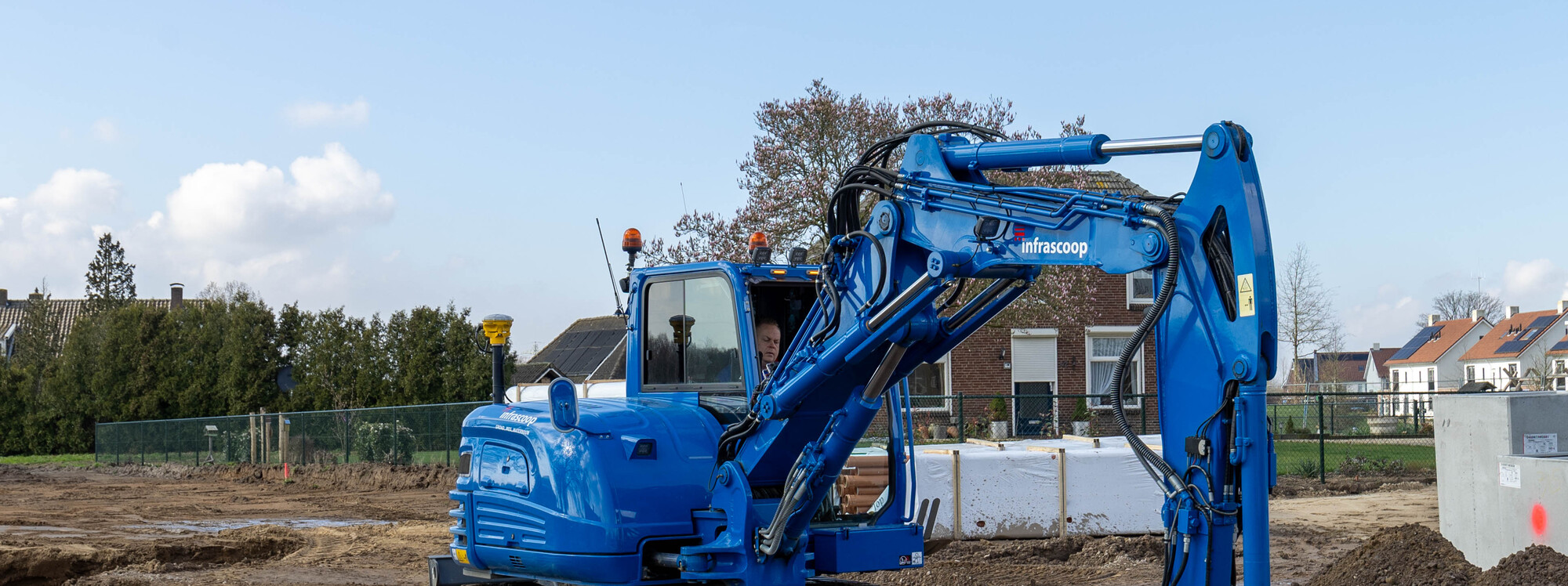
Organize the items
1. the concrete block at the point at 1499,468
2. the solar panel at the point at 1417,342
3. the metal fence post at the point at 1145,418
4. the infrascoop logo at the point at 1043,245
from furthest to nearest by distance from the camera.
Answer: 1. the solar panel at the point at 1417,342
2. the metal fence post at the point at 1145,418
3. the concrete block at the point at 1499,468
4. the infrascoop logo at the point at 1043,245

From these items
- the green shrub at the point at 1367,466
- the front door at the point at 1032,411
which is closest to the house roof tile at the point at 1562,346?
the front door at the point at 1032,411

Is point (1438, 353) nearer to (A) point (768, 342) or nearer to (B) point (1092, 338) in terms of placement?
(B) point (1092, 338)

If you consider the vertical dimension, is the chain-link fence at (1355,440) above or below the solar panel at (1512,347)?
below

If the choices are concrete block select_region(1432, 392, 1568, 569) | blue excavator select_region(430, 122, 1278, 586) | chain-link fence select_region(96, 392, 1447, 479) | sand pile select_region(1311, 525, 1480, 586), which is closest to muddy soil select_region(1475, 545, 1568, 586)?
sand pile select_region(1311, 525, 1480, 586)

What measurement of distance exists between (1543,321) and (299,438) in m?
71.8

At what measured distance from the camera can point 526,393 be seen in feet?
59.4

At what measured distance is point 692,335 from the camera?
7672 mm

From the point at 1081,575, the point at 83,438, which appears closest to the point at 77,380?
the point at 83,438

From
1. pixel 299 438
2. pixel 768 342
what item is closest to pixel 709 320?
pixel 768 342

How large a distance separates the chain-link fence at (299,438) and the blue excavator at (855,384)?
63.2 ft

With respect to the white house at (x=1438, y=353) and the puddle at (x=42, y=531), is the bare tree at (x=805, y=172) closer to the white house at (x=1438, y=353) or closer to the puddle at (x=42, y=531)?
the puddle at (x=42, y=531)

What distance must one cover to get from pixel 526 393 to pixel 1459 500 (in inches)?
463

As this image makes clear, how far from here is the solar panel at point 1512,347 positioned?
243 feet

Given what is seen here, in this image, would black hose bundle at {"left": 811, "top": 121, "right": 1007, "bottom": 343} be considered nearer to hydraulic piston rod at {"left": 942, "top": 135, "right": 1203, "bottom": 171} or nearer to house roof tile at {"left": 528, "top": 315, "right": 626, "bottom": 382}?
hydraulic piston rod at {"left": 942, "top": 135, "right": 1203, "bottom": 171}
